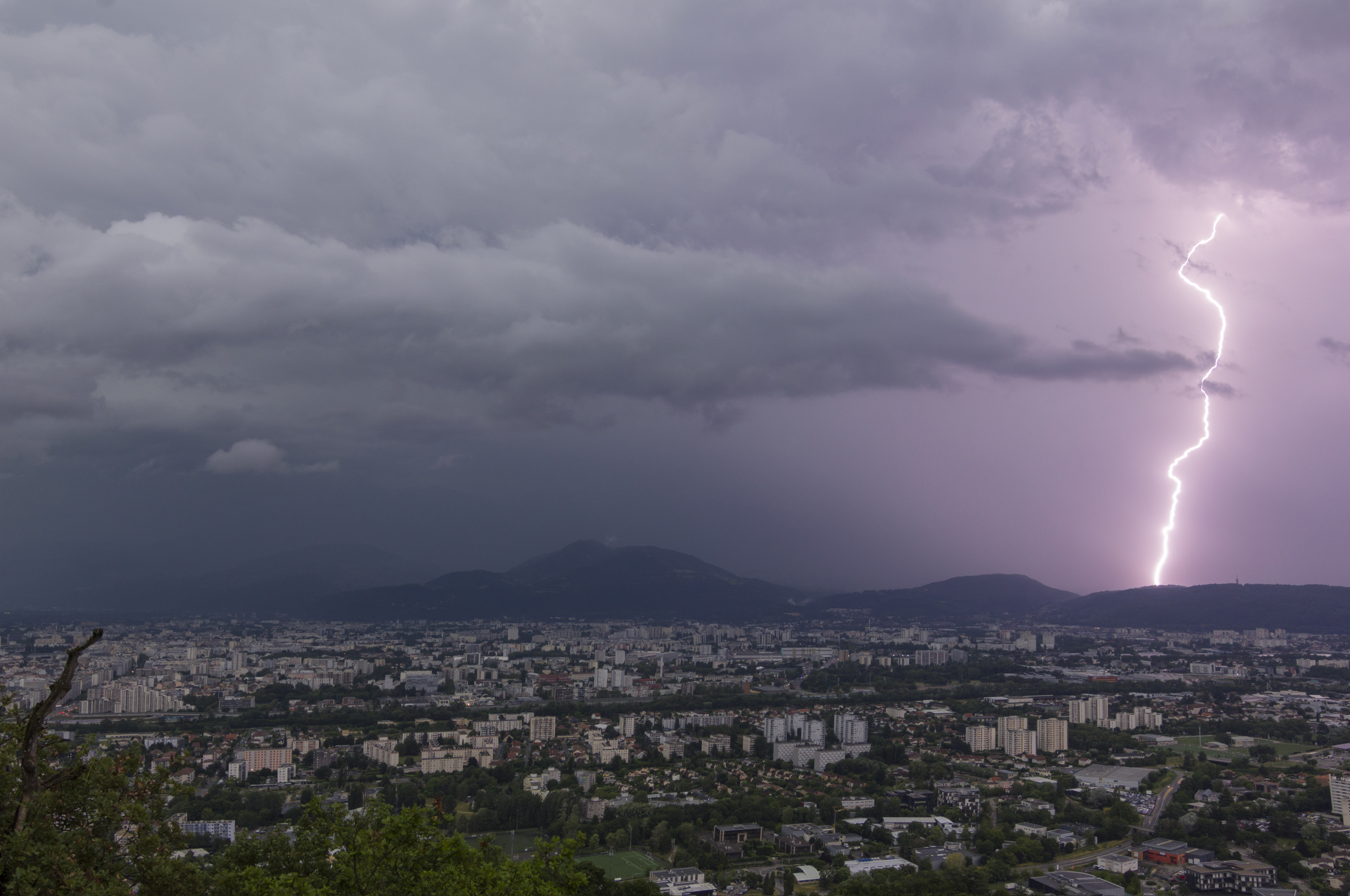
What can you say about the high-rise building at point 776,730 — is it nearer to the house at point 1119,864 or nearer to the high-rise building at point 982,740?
the high-rise building at point 982,740

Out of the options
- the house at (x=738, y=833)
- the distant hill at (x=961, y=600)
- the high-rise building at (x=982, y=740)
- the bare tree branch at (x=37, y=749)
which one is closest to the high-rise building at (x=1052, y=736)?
the high-rise building at (x=982, y=740)

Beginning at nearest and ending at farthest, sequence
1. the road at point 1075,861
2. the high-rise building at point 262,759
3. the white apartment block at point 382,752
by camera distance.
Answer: the road at point 1075,861 < the high-rise building at point 262,759 < the white apartment block at point 382,752

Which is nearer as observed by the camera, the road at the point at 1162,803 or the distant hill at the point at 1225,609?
the road at the point at 1162,803

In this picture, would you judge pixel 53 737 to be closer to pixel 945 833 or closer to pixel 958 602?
pixel 945 833

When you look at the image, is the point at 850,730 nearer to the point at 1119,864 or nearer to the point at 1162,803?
the point at 1162,803

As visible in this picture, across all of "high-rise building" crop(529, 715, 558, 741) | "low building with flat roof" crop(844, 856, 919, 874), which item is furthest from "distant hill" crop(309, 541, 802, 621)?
"low building with flat roof" crop(844, 856, 919, 874)

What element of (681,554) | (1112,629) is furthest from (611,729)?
(681,554)
